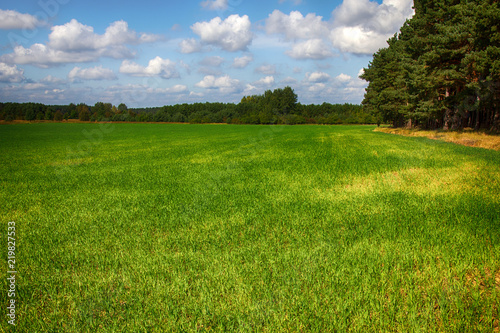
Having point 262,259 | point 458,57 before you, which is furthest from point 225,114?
point 262,259

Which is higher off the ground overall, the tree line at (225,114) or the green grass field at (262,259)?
the tree line at (225,114)

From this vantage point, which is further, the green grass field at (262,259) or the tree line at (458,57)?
the tree line at (458,57)

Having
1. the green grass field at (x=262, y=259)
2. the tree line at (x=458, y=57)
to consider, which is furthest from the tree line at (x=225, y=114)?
the green grass field at (x=262, y=259)

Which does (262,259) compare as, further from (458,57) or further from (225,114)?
(225,114)

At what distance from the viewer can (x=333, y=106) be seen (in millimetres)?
176375

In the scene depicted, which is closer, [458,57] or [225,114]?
[458,57]

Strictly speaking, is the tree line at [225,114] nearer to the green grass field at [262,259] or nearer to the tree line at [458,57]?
the tree line at [458,57]

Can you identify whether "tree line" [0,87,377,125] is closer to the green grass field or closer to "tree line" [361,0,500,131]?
"tree line" [361,0,500,131]

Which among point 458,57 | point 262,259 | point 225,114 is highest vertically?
point 225,114

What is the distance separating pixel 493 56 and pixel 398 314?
1028 inches

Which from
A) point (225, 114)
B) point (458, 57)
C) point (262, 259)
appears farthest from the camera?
point (225, 114)

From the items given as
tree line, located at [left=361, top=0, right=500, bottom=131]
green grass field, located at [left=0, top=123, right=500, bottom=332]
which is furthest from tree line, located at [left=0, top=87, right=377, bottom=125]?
green grass field, located at [left=0, top=123, right=500, bottom=332]

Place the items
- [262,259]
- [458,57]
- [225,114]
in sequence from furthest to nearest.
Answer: [225,114] → [458,57] → [262,259]

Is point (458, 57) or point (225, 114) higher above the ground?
point (225, 114)
